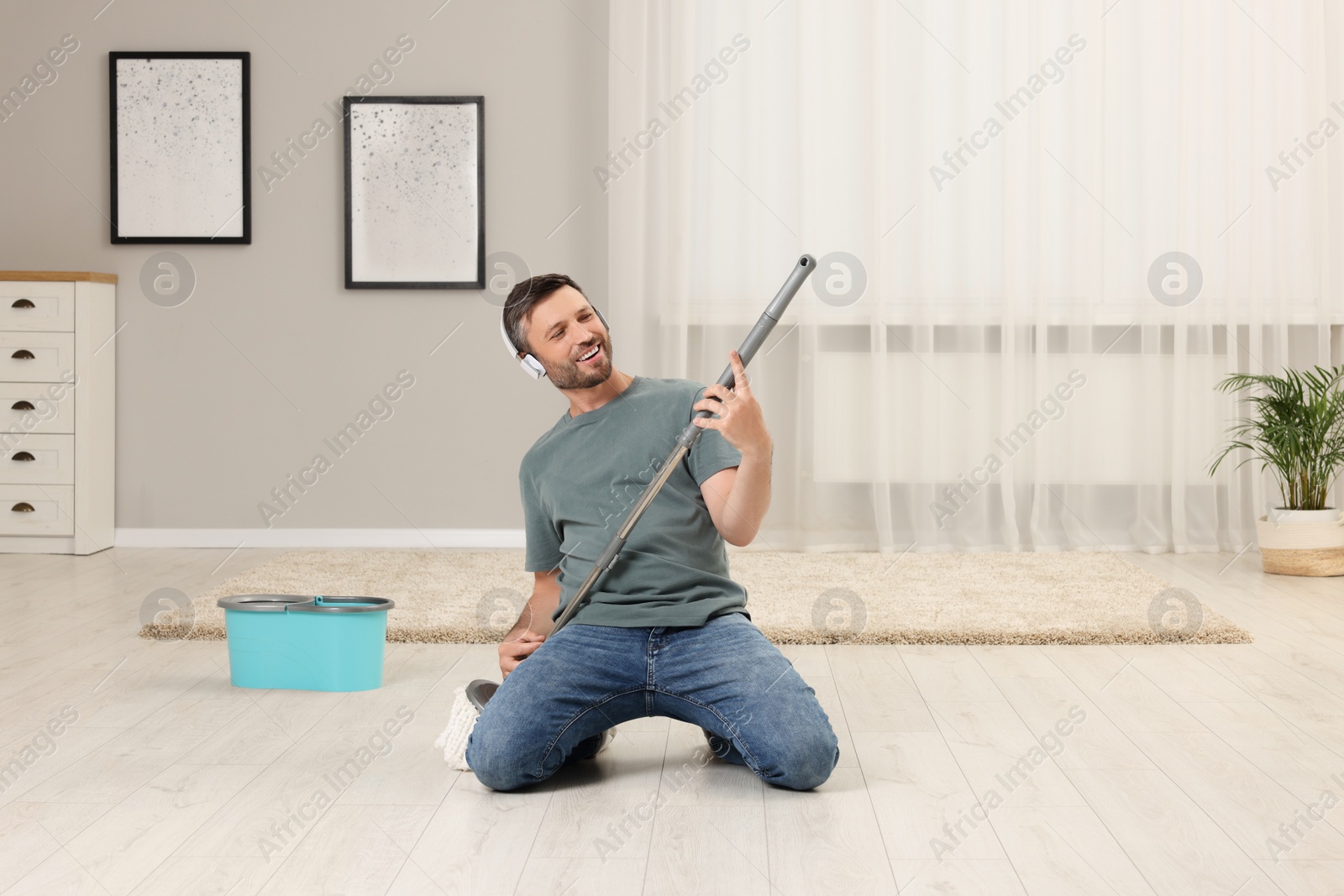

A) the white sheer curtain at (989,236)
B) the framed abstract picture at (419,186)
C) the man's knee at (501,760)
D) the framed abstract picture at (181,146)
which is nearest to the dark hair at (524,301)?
the man's knee at (501,760)

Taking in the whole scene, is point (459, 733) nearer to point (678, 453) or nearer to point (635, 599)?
point (635, 599)

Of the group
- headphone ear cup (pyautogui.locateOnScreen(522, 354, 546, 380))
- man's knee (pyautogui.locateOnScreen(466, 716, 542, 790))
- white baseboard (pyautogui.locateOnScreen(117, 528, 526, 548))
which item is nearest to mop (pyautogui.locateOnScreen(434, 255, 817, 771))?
man's knee (pyautogui.locateOnScreen(466, 716, 542, 790))

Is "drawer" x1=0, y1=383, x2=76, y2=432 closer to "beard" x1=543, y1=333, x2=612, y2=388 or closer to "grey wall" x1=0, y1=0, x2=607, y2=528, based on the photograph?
"grey wall" x1=0, y1=0, x2=607, y2=528

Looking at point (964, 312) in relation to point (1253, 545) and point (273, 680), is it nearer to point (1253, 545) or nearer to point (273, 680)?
point (1253, 545)

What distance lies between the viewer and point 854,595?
311 cm

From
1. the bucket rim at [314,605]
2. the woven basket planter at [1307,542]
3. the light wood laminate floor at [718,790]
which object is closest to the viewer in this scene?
→ the light wood laminate floor at [718,790]

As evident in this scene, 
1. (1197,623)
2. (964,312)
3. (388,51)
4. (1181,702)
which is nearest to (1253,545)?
(964,312)

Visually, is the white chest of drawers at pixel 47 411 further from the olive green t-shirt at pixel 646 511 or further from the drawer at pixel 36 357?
the olive green t-shirt at pixel 646 511

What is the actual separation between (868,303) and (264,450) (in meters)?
2.03

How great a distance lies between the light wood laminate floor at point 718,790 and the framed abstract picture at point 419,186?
179cm

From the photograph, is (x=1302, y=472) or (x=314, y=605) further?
(x=1302, y=472)

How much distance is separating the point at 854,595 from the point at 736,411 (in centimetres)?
171

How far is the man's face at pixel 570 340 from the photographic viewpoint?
5.63ft

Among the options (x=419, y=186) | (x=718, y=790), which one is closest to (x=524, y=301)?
(x=718, y=790)
